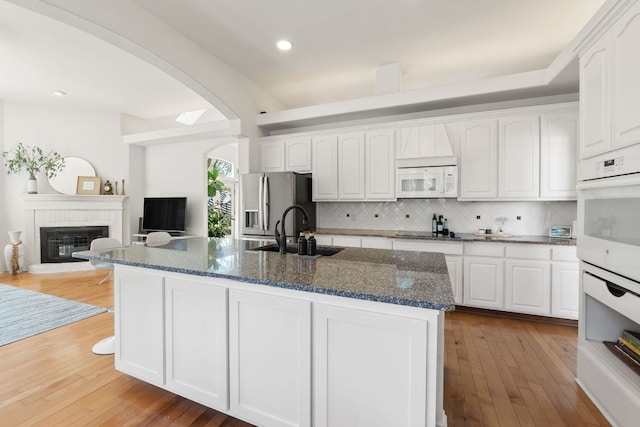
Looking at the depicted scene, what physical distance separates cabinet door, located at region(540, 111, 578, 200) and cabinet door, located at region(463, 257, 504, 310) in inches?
39.0

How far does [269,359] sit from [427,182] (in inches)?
115

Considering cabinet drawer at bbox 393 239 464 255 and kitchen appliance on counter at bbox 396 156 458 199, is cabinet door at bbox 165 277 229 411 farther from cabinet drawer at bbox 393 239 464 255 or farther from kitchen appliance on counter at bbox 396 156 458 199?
kitchen appliance on counter at bbox 396 156 458 199

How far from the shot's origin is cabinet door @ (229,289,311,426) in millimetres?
1409

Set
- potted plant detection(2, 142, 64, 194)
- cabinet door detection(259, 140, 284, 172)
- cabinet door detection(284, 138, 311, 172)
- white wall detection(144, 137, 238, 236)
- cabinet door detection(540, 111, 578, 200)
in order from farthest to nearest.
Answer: white wall detection(144, 137, 238, 236)
potted plant detection(2, 142, 64, 194)
cabinet door detection(259, 140, 284, 172)
cabinet door detection(284, 138, 311, 172)
cabinet door detection(540, 111, 578, 200)

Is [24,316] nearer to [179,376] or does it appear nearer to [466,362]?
[179,376]

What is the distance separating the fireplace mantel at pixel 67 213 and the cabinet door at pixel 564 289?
23.5 ft

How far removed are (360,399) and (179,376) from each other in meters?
1.17

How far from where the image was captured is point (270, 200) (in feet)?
13.3

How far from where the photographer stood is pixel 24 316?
3.34 meters

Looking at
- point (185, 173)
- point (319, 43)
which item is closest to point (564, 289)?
point (319, 43)

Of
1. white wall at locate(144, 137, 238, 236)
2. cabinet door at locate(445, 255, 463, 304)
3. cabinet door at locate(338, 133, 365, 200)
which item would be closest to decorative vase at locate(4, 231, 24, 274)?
white wall at locate(144, 137, 238, 236)

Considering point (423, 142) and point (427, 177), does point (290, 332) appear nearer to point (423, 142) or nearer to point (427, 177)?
point (427, 177)

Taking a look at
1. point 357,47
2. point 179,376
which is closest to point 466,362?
point 179,376

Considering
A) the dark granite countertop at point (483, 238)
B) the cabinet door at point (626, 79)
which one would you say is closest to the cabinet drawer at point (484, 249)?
the dark granite countertop at point (483, 238)
